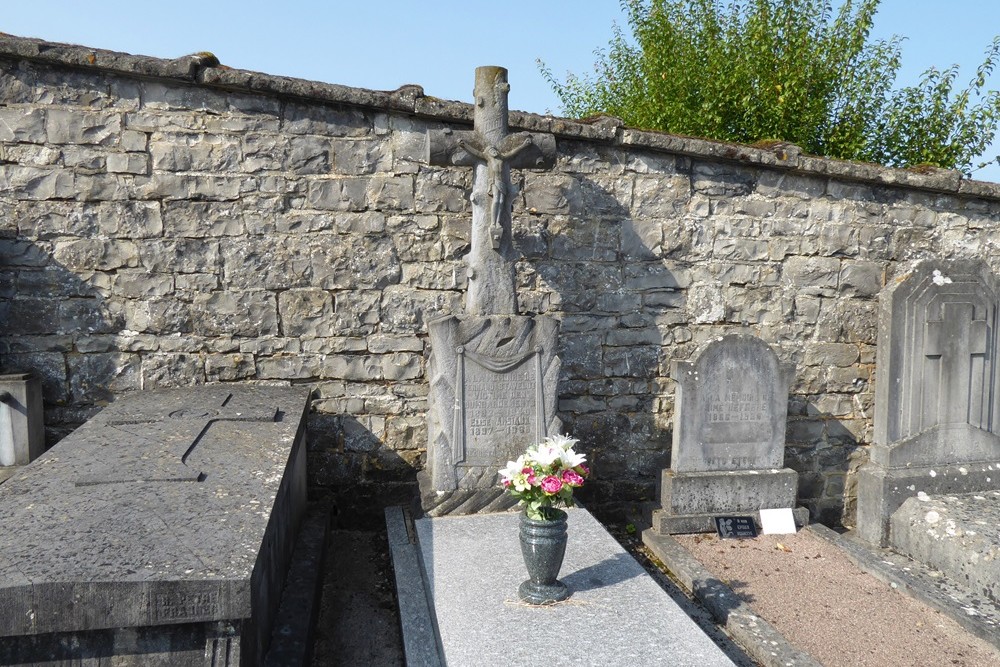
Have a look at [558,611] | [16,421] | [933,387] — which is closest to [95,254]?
[16,421]

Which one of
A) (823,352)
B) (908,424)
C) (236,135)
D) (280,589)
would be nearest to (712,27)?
(823,352)

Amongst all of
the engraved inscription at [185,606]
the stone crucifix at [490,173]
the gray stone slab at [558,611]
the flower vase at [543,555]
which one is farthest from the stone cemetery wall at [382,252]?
the engraved inscription at [185,606]

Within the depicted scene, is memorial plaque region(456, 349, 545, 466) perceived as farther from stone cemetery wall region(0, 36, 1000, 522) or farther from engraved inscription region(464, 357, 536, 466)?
stone cemetery wall region(0, 36, 1000, 522)

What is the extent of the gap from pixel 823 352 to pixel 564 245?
2405 millimetres

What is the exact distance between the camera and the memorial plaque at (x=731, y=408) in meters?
5.15

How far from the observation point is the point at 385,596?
14.1 feet

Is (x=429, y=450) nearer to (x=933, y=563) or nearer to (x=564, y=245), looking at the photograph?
(x=564, y=245)

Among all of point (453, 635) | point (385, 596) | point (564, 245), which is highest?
point (564, 245)

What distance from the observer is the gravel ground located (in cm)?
361

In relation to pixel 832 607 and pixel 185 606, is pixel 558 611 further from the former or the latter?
pixel 832 607

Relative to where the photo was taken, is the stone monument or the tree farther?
the tree

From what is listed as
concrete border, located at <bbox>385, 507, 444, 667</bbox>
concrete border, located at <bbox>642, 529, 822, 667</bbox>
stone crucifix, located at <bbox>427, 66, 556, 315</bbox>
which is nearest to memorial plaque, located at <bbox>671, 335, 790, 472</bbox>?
concrete border, located at <bbox>642, 529, 822, 667</bbox>

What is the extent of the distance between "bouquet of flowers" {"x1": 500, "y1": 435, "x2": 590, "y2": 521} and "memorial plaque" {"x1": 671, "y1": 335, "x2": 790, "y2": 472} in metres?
2.13

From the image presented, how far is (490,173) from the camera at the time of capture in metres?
4.66
